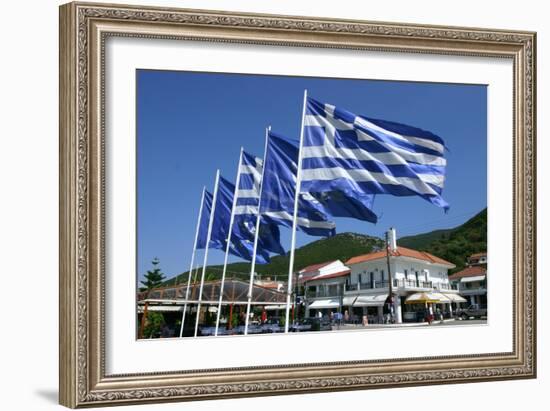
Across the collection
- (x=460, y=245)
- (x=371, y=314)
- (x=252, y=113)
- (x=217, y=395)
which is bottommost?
(x=217, y=395)

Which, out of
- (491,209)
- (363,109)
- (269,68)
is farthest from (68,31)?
(491,209)

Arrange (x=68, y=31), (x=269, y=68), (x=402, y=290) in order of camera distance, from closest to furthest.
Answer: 1. (x=68, y=31)
2. (x=269, y=68)
3. (x=402, y=290)

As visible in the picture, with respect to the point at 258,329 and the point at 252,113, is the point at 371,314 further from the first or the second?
the point at 252,113

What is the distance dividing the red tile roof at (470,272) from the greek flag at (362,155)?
0.68m

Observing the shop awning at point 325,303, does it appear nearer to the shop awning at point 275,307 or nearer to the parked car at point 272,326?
the shop awning at point 275,307

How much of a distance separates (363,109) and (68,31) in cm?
235

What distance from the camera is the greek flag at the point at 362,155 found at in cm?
823

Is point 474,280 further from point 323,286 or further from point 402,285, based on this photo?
point 323,286

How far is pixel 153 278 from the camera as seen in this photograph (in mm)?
7594

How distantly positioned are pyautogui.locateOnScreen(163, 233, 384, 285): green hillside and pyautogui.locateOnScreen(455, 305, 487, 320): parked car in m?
0.93

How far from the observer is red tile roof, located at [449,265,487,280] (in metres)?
8.59

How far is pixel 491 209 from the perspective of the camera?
866cm

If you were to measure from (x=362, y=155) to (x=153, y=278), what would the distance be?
195 cm

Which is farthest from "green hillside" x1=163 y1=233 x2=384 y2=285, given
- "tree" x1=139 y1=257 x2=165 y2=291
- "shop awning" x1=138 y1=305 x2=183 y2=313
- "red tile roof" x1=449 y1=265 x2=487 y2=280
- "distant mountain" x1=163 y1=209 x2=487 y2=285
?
"red tile roof" x1=449 y1=265 x2=487 y2=280
